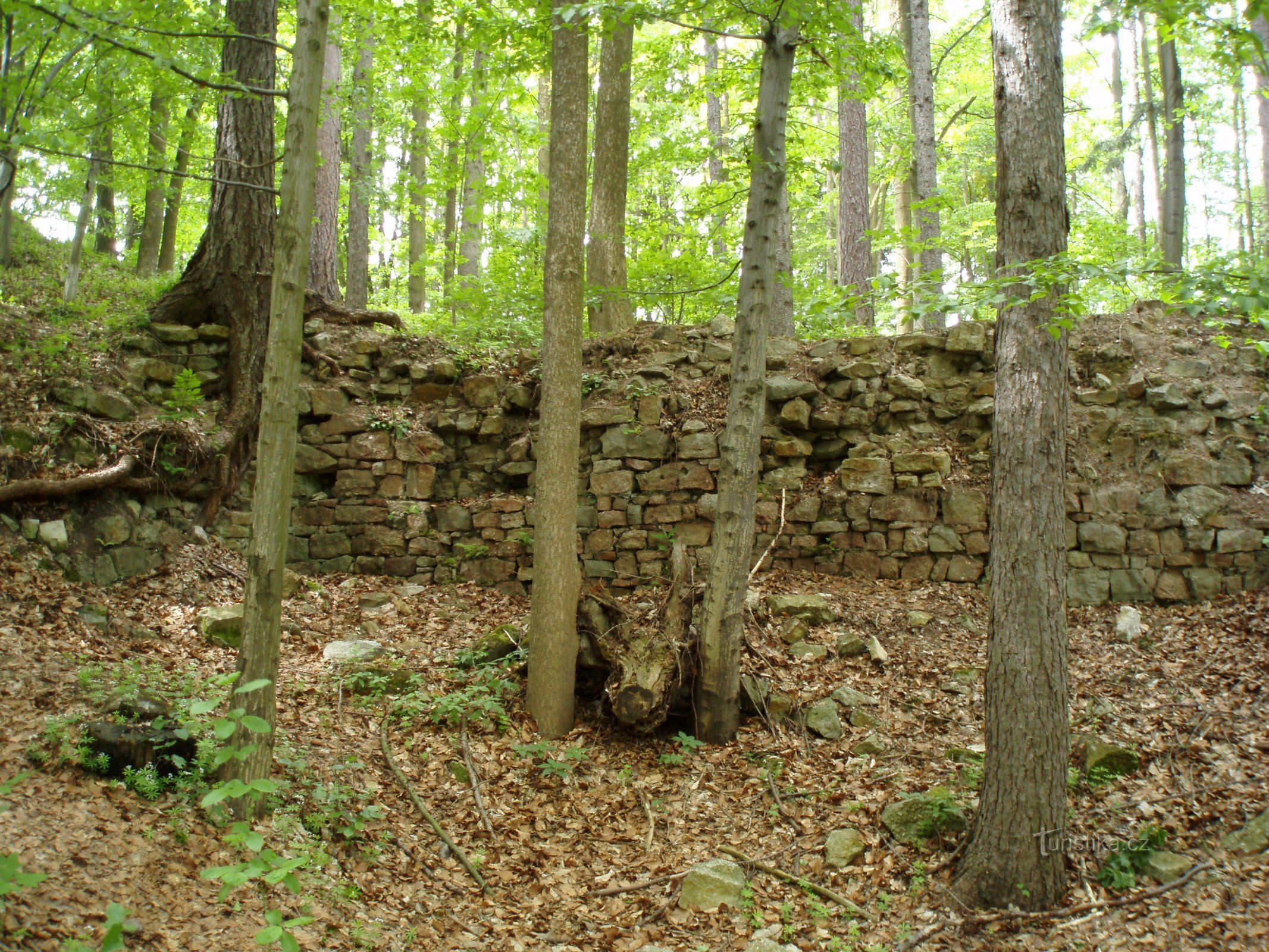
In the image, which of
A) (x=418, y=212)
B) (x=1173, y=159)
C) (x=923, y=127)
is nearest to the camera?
(x=1173, y=159)

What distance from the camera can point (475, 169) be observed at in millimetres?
14062

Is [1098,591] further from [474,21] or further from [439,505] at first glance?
[474,21]

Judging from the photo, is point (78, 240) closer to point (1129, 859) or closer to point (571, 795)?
point (571, 795)

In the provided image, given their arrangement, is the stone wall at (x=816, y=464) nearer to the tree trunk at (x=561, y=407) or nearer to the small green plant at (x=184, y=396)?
the small green plant at (x=184, y=396)

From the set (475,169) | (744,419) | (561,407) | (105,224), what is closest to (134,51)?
(561,407)

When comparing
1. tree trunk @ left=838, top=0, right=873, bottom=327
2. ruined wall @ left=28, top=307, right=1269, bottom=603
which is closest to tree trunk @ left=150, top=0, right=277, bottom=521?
ruined wall @ left=28, top=307, right=1269, bottom=603

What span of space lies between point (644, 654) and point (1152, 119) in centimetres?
1242

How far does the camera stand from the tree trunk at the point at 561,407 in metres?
5.76

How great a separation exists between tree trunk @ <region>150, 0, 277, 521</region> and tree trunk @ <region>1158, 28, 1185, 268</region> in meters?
11.2

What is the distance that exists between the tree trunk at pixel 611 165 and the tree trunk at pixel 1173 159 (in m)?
7.27

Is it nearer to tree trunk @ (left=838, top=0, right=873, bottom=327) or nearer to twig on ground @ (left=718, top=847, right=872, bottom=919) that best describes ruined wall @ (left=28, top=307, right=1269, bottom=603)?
twig on ground @ (left=718, top=847, right=872, bottom=919)

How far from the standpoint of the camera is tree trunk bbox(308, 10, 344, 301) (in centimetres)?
978

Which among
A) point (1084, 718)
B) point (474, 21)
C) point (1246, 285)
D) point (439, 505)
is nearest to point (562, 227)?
point (474, 21)

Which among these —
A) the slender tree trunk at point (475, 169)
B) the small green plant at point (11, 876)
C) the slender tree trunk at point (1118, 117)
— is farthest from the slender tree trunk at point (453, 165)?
the slender tree trunk at point (1118, 117)
